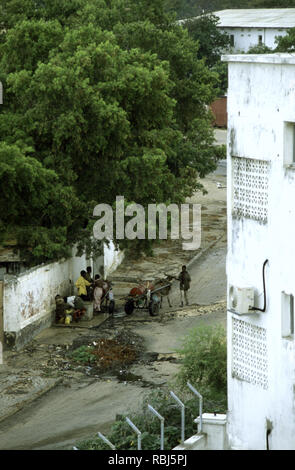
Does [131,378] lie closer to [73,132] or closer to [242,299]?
[73,132]

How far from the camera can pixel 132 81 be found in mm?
27688

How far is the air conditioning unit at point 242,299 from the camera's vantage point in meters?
15.1

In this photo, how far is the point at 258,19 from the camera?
80625mm

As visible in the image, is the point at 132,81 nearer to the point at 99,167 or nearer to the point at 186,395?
the point at 99,167

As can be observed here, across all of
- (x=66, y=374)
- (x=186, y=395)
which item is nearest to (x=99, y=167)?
(x=66, y=374)

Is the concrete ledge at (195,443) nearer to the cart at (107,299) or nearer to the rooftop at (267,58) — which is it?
the rooftop at (267,58)

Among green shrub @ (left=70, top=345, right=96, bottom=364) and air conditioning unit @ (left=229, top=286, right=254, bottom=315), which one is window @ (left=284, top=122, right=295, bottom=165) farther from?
green shrub @ (left=70, top=345, right=96, bottom=364)

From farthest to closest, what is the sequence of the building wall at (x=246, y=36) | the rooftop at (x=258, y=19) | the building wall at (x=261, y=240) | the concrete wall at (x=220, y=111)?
1. the building wall at (x=246, y=36)
2. the rooftop at (x=258, y=19)
3. the concrete wall at (x=220, y=111)
4. the building wall at (x=261, y=240)

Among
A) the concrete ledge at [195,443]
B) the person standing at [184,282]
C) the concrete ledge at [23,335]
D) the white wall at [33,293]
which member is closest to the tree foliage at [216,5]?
the person standing at [184,282]

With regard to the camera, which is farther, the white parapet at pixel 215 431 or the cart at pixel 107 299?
the cart at pixel 107 299

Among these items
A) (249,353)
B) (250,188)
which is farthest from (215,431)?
(250,188)

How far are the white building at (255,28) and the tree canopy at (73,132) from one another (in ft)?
159

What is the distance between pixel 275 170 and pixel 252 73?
1.43 metres

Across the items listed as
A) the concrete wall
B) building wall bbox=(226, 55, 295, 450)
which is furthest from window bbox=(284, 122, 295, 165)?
the concrete wall
